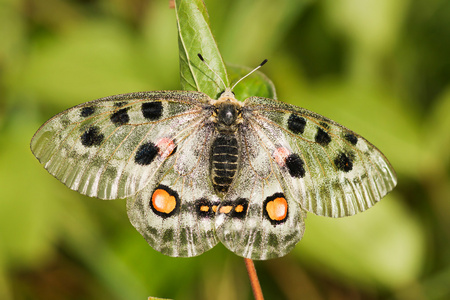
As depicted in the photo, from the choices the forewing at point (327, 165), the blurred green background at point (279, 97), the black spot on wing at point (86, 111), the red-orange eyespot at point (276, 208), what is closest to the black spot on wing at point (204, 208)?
the red-orange eyespot at point (276, 208)

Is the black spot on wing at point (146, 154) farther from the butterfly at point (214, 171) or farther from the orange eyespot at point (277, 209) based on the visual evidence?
the orange eyespot at point (277, 209)

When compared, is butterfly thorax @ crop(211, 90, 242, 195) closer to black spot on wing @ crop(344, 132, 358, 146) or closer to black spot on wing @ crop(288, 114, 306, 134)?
black spot on wing @ crop(288, 114, 306, 134)

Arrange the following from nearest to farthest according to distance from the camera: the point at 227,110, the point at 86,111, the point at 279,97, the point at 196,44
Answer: the point at 196,44, the point at 86,111, the point at 227,110, the point at 279,97

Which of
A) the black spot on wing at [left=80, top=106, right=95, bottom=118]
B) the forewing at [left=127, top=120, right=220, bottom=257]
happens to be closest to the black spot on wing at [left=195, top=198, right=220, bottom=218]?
the forewing at [left=127, top=120, right=220, bottom=257]

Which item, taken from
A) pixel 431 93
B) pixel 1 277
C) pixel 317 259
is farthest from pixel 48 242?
pixel 431 93

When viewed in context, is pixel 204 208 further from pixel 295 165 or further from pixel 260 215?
pixel 295 165

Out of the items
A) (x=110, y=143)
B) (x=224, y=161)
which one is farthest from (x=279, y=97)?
(x=110, y=143)
